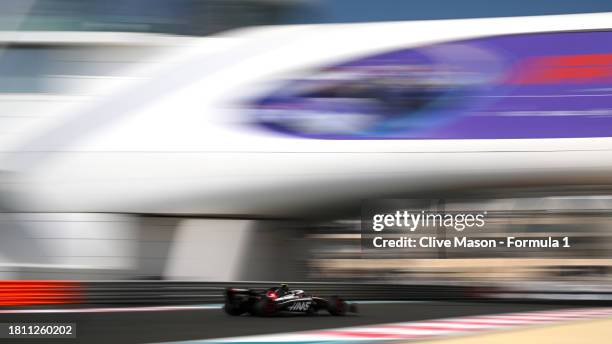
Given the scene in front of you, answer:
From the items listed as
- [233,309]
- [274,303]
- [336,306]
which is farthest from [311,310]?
[233,309]

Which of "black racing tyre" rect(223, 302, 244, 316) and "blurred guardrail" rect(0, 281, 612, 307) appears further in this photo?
"blurred guardrail" rect(0, 281, 612, 307)

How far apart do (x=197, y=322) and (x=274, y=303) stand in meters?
0.64

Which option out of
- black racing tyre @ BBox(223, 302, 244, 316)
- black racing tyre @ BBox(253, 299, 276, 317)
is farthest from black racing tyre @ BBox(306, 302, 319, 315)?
black racing tyre @ BBox(223, 302, 244, 316)

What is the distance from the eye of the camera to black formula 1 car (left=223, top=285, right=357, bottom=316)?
6.55m

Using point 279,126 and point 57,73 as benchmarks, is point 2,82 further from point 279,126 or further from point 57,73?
point 279,126

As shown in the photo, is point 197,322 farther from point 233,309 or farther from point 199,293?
point 199,293

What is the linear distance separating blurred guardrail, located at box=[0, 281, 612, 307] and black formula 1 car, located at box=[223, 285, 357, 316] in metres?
2.20

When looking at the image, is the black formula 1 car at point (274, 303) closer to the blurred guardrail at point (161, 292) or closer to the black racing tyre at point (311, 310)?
the black racing tyre at point (311, 310)

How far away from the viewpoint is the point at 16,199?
12.7 meters

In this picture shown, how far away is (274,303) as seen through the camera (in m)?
6.54

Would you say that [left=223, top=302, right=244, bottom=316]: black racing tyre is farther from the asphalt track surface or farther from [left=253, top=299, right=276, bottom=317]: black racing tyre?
[left=253, top=299, right=276, bottom=317]: black racing tyre

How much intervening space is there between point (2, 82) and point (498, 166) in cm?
822

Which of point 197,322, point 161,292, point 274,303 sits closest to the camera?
point 197,322

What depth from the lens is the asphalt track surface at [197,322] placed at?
17.4 ft
